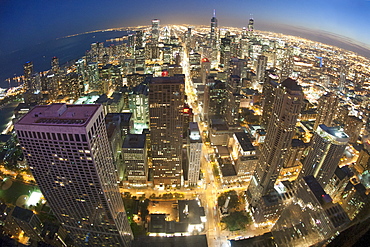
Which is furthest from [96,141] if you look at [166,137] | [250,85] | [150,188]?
[250,85]

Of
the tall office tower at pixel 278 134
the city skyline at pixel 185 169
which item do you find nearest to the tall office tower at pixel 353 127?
the city skyline at pixel 185 169

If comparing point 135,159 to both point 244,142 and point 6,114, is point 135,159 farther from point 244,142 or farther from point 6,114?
point 6,114

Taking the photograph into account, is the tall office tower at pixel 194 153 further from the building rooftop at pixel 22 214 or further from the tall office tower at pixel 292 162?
the building rooftop at pixel 22 214

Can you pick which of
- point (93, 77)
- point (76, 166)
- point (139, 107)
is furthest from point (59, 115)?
point (93, 77)

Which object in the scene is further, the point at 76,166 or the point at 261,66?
the point at 261,66

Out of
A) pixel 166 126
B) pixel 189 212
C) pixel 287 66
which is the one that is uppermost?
pixel 287 66

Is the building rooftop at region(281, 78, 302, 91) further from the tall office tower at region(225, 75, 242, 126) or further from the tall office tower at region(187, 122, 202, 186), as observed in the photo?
the tall office tower at region(225, 75, 242, 126)
